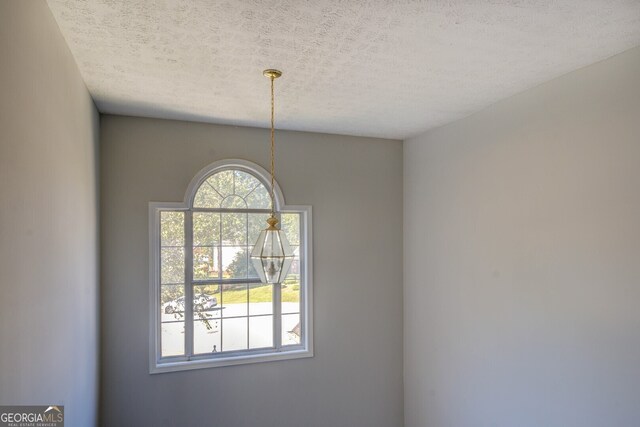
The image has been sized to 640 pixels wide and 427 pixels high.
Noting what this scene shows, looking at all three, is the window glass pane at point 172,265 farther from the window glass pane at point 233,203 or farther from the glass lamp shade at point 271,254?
the glass lamp shade at point 271,254

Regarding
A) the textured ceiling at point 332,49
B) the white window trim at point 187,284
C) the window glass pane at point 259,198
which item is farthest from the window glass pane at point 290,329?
the textured ceiling at point 332,49

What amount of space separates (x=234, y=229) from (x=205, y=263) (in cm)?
41

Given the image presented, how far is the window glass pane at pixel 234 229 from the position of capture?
4.03 meters

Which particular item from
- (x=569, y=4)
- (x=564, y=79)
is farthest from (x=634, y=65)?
(x=569, y=4)

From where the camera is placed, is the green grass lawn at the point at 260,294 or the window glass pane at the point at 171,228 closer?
the window glass pane at the point at 171,228

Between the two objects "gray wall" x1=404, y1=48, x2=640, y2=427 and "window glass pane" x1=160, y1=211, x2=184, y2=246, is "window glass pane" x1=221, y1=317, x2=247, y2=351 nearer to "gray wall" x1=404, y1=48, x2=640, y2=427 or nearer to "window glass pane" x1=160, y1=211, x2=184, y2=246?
"window glass pane" x1=160, y1=211, x2=184, y2=246

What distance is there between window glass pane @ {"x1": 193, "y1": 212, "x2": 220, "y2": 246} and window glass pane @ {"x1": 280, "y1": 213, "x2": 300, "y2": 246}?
0.64 metres

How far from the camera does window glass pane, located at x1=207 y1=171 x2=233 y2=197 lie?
3.99 m

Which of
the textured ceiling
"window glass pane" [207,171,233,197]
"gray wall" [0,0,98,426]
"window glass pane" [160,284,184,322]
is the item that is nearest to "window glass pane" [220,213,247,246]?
"window glass pane" [207,171,233,197]

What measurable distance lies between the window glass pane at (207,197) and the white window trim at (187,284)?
2.7 inches

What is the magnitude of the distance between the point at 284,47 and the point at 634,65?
1.89 meters

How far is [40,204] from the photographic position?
1.77 metres

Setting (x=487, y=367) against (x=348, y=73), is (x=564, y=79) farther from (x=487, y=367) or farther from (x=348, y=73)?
(x=487, y=367)

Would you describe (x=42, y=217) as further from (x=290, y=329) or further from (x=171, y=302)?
(x=290, y=329)
